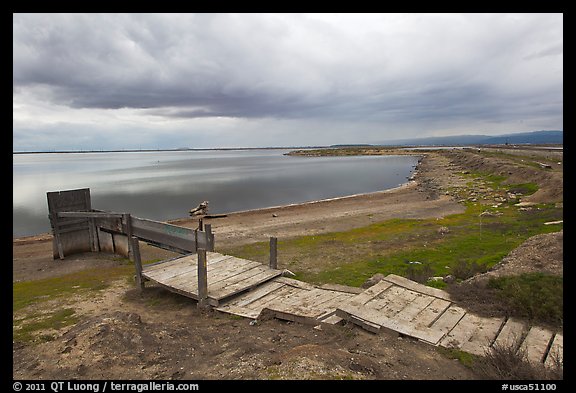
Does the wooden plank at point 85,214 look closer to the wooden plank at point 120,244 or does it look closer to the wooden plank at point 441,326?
the wooden plank at point 120,244

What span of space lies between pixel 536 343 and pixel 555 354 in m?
0.50

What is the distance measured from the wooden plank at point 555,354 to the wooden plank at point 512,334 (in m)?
0.44

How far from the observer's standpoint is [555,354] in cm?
565

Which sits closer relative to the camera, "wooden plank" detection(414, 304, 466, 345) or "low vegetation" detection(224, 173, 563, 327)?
"wooden plank" detection(414, 304, 466, 345)

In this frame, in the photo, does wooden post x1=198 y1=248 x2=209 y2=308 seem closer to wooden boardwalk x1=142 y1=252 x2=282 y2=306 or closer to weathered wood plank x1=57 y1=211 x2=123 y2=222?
wooden boardwalk x1=142 y1=252 x2=282 y2=306

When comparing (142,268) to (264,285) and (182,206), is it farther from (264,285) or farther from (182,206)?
(182,206)

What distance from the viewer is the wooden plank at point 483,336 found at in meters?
6.16

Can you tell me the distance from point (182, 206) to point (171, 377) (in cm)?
3604

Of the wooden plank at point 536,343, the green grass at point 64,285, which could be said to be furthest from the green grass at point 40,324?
the wooden plank at point 536,343

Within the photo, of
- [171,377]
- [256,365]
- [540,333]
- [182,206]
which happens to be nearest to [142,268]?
[171,377]

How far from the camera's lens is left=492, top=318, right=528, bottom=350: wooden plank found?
6.14 meters

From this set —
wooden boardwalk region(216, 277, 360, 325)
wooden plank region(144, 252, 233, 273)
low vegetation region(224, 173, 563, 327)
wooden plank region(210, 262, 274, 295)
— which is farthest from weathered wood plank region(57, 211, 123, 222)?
wooden boardwalk region(216, 277, 360, 325)

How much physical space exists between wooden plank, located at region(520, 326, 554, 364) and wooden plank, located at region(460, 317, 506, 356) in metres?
0.54
